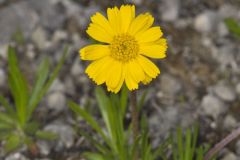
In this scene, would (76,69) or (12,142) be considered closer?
(12,142)

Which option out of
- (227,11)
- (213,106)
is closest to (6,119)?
(213,106)

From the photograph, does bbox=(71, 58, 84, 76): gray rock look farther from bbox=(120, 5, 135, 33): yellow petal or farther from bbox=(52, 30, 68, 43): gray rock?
bbox=(120, 5, 135, 33): yellow petal

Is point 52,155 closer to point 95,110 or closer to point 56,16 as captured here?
point 95,110

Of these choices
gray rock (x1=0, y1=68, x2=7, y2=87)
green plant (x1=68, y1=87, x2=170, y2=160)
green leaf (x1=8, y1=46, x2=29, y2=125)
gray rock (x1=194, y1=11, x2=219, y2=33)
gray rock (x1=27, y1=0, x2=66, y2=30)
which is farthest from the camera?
gray rock (x1=27, y1=0, x2=66, y2=30)

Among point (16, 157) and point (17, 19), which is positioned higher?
point (17, 19)

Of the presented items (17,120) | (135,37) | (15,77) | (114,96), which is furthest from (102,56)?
(17,120)

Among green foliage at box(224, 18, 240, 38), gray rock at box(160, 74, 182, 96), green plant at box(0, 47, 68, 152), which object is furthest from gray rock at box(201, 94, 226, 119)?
green plant at box(0, 47, 68, 152)

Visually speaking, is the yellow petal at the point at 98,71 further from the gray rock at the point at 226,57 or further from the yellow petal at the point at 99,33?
the gray rock at the point at 226,57

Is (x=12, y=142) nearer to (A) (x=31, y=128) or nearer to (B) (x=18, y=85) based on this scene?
(A) (x=31, y=128)
